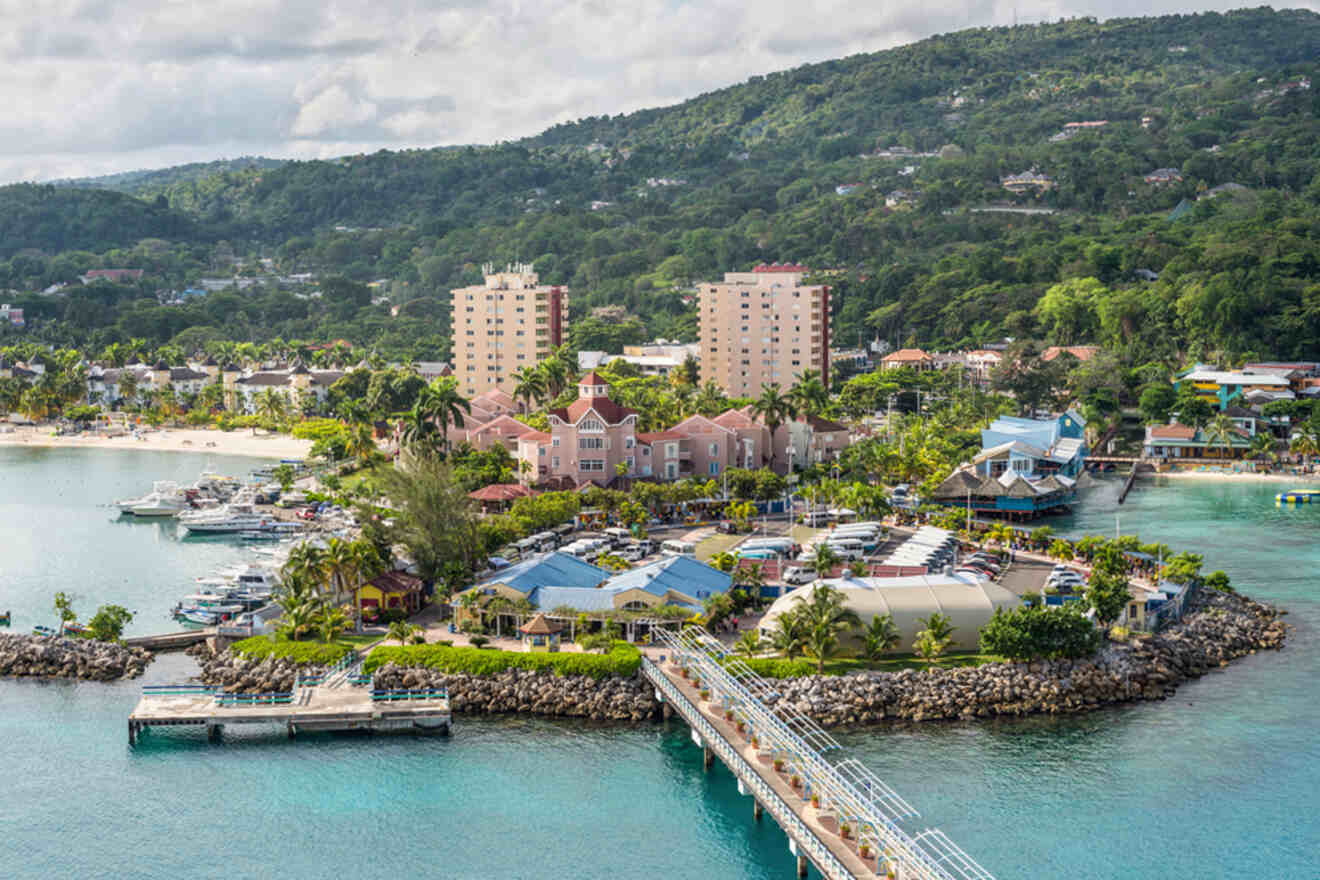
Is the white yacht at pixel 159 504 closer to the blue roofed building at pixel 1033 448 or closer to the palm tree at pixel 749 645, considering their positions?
the palm tree at pixel 749 645

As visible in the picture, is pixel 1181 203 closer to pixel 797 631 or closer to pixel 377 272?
pixel 377 272

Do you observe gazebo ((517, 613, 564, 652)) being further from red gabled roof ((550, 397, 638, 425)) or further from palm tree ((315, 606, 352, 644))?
red gabled roof ((550, 397, 638, 425))

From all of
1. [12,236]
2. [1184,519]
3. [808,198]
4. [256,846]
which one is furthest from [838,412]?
[12,236]

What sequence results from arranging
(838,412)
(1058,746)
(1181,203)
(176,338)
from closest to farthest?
(1058,746) < (838,412) < (176,338) < (1181,203)

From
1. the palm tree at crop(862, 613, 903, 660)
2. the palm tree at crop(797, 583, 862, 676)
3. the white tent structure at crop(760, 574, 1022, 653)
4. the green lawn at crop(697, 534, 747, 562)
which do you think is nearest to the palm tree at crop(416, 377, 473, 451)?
the green lawn at crop(697, 534, 747, 562)

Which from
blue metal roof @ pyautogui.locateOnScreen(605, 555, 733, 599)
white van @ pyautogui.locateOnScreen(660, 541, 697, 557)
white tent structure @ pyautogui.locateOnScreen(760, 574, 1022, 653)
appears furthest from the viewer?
white van @ pyautogui.locateOnScreen(660, 541, 697, 557)

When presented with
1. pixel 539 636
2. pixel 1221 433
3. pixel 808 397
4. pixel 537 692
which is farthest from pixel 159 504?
pixel 1221 433
